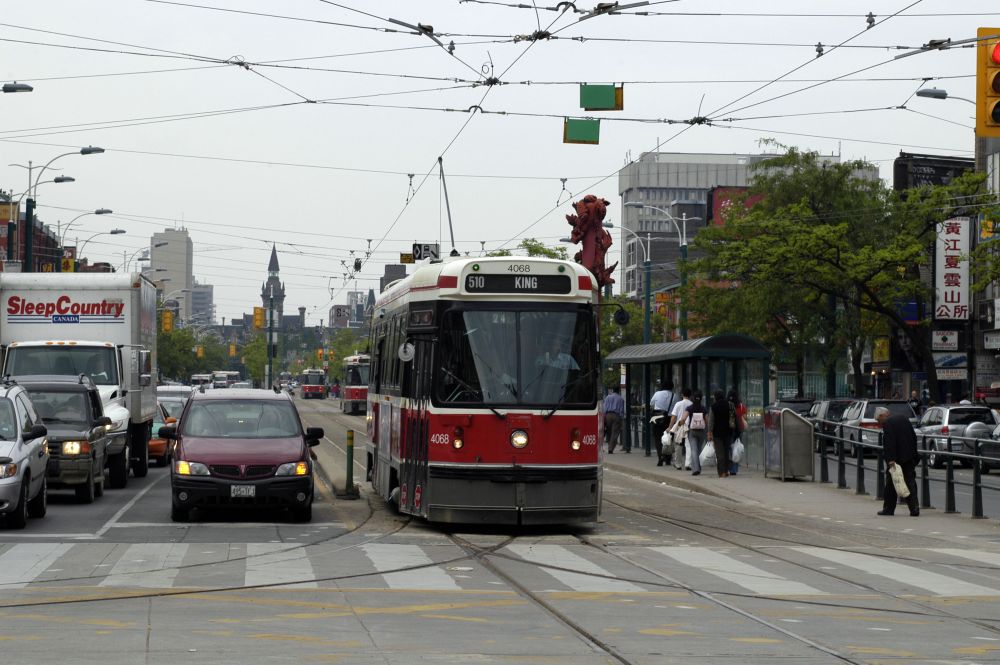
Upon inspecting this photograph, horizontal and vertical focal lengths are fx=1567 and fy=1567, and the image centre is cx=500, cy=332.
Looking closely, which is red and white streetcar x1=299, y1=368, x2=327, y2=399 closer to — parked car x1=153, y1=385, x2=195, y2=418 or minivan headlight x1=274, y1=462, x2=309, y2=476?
parked car x1=153, y1=385, x2=195, y2=418

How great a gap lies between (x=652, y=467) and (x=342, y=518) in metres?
15.0

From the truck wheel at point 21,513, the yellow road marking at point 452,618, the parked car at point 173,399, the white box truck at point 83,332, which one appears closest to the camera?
the yellow road marking at point 452,618

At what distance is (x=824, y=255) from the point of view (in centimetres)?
5000

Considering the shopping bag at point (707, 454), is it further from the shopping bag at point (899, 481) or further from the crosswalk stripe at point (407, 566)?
the crosswalk stripe at point (407, 566)

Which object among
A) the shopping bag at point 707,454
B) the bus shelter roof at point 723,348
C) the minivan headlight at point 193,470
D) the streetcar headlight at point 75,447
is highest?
the bus shelter roof at point 723,348

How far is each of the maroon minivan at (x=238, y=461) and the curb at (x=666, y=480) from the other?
826 cm

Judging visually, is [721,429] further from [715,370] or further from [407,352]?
[407,352]

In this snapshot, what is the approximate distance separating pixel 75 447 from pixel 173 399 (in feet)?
59.0

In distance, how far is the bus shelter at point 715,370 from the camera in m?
31.8

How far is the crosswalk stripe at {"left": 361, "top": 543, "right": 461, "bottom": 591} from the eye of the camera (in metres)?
12.9

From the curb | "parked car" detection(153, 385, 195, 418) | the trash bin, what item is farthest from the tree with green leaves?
"parked car" detection(153, 385, 195, 418)

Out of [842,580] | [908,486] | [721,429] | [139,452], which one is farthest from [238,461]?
[721,429]

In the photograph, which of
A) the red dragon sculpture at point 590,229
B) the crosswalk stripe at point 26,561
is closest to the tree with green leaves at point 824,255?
the red dragon sculpture at point 590,229

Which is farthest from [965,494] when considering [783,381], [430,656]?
[783,381]
